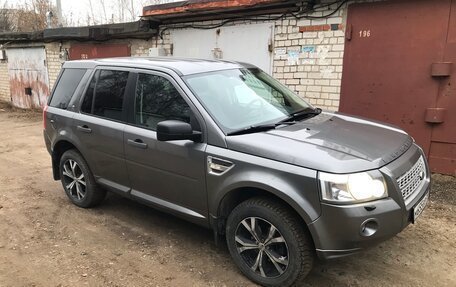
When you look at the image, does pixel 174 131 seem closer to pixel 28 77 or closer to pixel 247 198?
pixel 247 198

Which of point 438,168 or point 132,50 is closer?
point 438,168

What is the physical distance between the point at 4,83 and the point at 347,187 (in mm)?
17098

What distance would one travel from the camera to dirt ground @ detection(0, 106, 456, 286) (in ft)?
11.0

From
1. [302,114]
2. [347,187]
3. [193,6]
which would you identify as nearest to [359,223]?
[347,187]

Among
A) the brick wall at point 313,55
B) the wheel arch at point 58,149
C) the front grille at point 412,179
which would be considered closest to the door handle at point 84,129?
the wheel arch at point 58,149

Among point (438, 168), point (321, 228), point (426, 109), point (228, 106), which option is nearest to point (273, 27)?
point (426, 109)

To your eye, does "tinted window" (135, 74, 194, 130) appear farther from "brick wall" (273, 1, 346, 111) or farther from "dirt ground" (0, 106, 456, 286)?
"brick wall" (273, 1, 346, 111)

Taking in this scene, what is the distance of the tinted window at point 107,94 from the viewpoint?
418 centimetres

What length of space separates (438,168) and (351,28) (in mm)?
2567

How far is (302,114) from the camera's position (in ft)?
12.7

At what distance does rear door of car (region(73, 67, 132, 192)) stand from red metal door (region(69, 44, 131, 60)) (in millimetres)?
6778

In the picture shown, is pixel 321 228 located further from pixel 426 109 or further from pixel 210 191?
pixel 426 109

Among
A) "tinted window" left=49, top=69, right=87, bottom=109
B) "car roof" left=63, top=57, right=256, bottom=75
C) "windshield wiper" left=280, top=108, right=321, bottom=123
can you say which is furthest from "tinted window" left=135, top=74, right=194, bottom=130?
"tinted window" left=49, top=69, right=87, bottom=109

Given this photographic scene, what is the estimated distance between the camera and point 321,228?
279 cm
